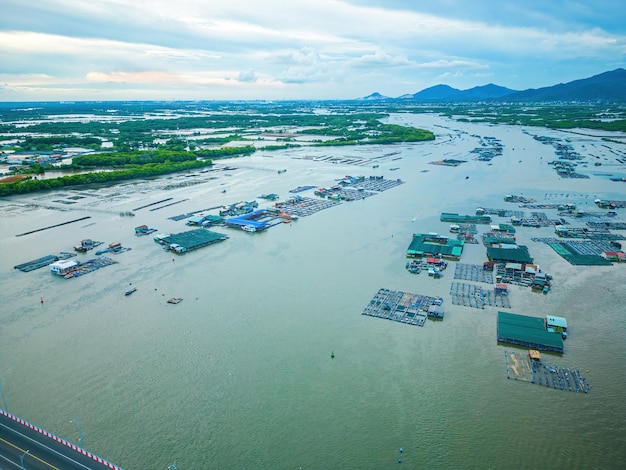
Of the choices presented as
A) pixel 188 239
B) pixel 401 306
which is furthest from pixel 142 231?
pixel 401 306

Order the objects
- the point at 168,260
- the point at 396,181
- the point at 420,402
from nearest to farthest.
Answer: the point at 420,402 → the point at 168,260 → the point at 396,181

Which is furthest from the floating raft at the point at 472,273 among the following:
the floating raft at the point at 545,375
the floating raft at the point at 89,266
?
the floating raft at the point at 89,266

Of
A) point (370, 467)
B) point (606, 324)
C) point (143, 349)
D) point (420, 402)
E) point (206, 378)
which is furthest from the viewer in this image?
point (606, 324)

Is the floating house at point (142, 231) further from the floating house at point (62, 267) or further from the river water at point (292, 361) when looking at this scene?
the floating house at point (62, 267)

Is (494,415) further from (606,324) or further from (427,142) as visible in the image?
(427,142)

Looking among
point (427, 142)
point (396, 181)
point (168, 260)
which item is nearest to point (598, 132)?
point (427, 142)

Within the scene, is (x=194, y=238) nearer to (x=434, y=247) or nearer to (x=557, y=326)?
(x=434, y=247)
